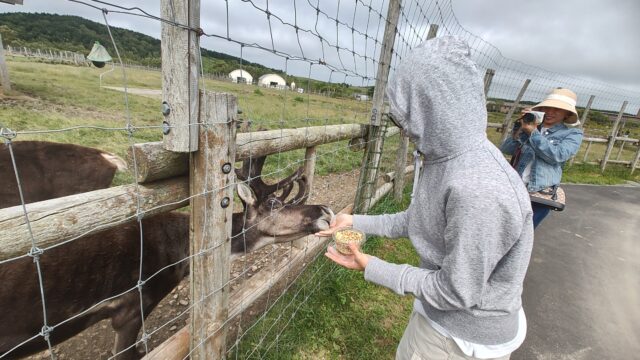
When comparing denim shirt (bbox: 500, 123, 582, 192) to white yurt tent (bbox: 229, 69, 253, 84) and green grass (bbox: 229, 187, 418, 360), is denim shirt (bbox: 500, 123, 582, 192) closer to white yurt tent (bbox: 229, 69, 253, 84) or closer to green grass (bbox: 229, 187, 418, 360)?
green grass (bbox: 229, 187, 418, 360)

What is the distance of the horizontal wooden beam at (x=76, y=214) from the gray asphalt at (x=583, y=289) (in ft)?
12.7

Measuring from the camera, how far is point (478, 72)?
145cm

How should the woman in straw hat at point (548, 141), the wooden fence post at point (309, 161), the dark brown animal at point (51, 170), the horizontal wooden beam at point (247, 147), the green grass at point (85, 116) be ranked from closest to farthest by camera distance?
the horizontal wooden beam at point (247, 147) < the wooden fence post at point (309, 161) < the dark brown animal at point (51, 170) < the woman in straw hat at point (548, 141) < the green grass at point (85, 116)

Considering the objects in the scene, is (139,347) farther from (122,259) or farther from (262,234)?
(262,234)

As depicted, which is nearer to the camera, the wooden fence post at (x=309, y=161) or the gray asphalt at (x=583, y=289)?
the wooden fence post at (x=309, y=161)

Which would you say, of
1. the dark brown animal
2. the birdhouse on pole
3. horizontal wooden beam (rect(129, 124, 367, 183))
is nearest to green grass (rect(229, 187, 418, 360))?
horizontal wooden beam (rect(129, 124, 367, 183))

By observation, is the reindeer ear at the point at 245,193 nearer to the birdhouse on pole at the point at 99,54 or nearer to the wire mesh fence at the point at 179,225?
the wire mesh fence at the point at 179,225

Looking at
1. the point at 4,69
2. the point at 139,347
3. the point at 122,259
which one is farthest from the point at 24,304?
the point at 4,69

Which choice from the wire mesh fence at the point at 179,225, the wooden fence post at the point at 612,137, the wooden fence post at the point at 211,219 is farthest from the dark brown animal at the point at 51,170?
the wooden fence post at the point at 612,137

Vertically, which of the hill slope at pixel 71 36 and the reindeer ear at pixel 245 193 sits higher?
the hill slope at pixel 71 36

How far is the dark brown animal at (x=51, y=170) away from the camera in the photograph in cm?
373

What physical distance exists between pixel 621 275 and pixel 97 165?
26.4 ft

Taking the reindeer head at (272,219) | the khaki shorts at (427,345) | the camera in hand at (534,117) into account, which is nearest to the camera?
the khaki shorts at (427,345)

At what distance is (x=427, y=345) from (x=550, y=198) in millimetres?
→ 3152
